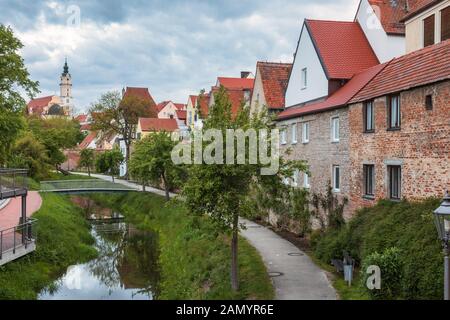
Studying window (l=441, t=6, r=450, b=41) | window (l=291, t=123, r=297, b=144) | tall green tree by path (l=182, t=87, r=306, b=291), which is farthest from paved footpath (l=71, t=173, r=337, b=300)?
window (l=441, t=6, r=450, b=41)

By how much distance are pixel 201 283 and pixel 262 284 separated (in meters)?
3.01

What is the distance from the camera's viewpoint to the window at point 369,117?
18312mm

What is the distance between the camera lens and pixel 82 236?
96.5 ft

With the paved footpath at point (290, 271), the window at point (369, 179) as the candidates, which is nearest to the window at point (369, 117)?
the window at point (369, 179)

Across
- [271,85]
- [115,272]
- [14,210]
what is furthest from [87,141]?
[115,272]

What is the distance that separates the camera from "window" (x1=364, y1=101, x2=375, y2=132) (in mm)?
18312

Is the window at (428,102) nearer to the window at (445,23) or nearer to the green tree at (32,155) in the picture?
the window at (445,23)

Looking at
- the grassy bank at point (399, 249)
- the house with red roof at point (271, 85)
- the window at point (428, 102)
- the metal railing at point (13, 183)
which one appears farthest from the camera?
the house with red roof at point (271, 85)

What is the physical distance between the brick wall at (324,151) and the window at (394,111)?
304 cm

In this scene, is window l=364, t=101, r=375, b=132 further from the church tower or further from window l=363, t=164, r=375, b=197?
the church tower

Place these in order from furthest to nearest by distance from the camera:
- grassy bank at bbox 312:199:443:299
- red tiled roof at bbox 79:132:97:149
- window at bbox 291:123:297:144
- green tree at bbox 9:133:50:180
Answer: red tiled roof at bbox 79:132:97:149, green tree at bbox 9:133:50:180, window at bbox 291:123:297:144, grassy bank at bbox 312:199:443:299

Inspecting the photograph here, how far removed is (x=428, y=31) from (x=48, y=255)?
19392mm

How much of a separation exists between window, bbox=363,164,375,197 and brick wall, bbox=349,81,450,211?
155 millimetres

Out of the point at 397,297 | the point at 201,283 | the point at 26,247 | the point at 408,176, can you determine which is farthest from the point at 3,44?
the point at 397,297
